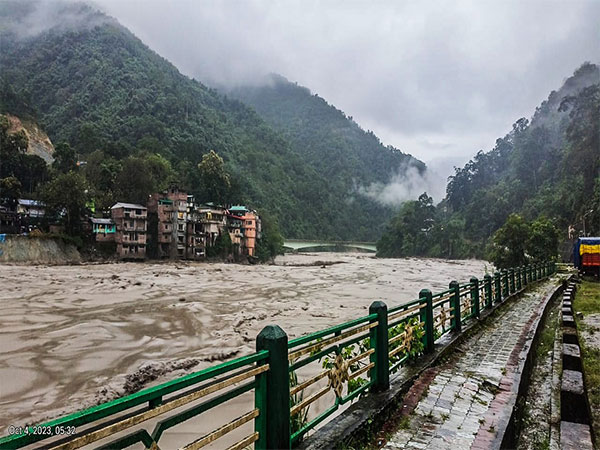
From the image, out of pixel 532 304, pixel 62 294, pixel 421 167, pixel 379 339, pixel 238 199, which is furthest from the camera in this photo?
pixel 421 167

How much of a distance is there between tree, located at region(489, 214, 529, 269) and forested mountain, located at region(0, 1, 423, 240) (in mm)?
42358

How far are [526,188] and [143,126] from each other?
268 ft

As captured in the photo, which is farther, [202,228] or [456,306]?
[202,228]

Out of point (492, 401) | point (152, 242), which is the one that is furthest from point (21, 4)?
point (492, 401)

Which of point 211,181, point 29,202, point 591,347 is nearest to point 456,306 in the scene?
point 591,347

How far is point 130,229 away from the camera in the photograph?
46.4 meters

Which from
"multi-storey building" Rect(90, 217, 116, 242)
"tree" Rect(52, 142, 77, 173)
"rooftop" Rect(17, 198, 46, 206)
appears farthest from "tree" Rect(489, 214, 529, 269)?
"tree" Rect(52, 142, 77, 173)

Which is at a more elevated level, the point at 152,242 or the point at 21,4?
the point at 21,4

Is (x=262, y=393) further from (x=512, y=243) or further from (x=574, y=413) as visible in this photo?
(x=512, y=243)

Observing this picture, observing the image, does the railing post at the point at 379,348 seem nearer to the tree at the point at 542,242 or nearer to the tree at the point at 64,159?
the tree at the point at 542,242

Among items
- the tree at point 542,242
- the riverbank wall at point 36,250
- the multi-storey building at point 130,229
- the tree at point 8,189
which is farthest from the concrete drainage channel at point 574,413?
the tree at point 8,189

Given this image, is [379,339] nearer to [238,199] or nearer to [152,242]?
[152,242]

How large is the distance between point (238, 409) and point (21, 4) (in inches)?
8026

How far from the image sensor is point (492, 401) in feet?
15.9
